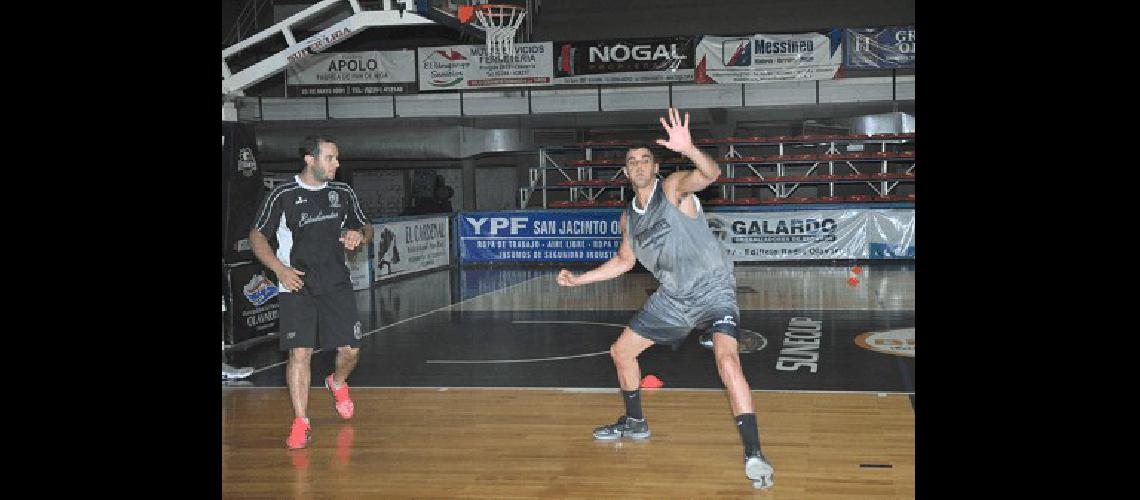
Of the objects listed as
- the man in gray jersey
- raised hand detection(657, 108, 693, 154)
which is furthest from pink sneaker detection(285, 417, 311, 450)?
raised hand detection(657, 108, 693, 154)

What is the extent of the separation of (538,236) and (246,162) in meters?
11.2

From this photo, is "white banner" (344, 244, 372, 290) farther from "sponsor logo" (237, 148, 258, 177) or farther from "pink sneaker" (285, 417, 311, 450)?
"pink sneaker" (285, 417, 311, 450)

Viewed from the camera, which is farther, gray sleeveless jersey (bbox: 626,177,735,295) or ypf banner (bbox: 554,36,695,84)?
ypf banner (bbox: 554,36,695,84)

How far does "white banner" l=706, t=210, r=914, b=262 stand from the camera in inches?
752

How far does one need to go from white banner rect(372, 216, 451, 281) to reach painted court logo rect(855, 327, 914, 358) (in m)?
9.09

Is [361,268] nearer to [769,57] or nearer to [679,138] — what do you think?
[769,57]

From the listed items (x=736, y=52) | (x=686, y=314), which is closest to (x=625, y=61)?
(x=736, y=52)

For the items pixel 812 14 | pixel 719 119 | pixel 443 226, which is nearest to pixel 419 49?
pixel 443 226

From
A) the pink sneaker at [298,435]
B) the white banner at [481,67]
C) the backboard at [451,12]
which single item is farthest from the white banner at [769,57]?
the pink sneaker at [298,435]

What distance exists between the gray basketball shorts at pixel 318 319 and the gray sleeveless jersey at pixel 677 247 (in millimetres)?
2002

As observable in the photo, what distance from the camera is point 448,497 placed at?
5242 millimetres

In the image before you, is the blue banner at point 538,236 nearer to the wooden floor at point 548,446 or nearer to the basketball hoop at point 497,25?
the basketball hoop at point 497,25
